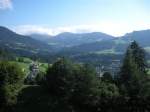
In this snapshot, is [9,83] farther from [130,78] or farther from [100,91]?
[130,78]

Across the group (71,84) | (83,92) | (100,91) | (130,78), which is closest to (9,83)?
(71,84)

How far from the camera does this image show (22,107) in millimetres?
78125

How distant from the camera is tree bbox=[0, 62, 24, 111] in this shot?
7644cm

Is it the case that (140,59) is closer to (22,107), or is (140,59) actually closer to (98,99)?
(98,99)

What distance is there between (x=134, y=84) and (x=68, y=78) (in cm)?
1881

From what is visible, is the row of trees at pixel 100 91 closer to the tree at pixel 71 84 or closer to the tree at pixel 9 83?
the tree at pixel 71 84

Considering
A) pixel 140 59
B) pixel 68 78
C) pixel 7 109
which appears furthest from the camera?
pixel 140 59

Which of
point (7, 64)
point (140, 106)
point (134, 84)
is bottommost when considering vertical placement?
point (140, 106)

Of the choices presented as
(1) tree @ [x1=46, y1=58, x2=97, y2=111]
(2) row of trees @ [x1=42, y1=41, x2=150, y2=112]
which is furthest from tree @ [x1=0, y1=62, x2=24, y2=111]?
(2) row of trees @ [x1=42, y1=41, x2=150, y2=112]

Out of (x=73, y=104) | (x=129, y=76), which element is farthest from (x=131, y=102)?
(x=73, y=104)

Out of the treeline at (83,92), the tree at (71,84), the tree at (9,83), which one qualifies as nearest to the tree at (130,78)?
the treeline at (83,92)

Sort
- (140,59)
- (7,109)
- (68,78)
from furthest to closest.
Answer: (140,59) < (68,78) < (7,109)

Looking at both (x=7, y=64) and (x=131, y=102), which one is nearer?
(x=131, y=102)

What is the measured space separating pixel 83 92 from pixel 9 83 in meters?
21.3
